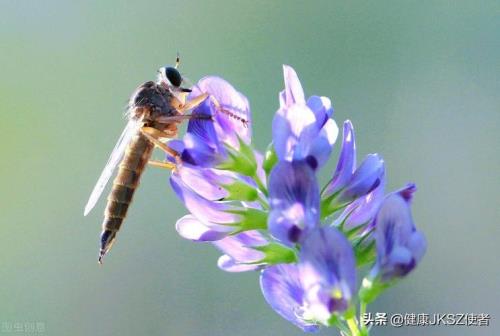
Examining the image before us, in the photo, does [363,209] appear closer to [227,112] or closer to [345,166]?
[345,166]

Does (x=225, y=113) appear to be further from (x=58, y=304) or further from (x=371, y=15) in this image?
(x=371, y=15)

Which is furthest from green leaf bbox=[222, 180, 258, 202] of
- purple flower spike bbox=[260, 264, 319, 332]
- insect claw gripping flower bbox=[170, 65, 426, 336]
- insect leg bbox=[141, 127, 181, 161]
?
insect leg bbox=[141, 127, 181, 161]

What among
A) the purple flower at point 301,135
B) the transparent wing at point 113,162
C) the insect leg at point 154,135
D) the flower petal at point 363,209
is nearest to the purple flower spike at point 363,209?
the flower petal at point 363,209

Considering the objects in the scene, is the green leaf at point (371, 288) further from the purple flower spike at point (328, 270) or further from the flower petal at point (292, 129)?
the flower petal at point (292, 129)

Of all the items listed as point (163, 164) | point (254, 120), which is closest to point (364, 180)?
point (163, 164)

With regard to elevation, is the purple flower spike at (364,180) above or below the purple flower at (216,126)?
below

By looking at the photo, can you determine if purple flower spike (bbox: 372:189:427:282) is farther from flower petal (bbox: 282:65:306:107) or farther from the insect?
the insect

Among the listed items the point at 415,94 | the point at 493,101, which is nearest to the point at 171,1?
the point at 415,94

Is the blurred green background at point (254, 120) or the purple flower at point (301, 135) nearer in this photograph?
the purple flower at point (301, 135)
